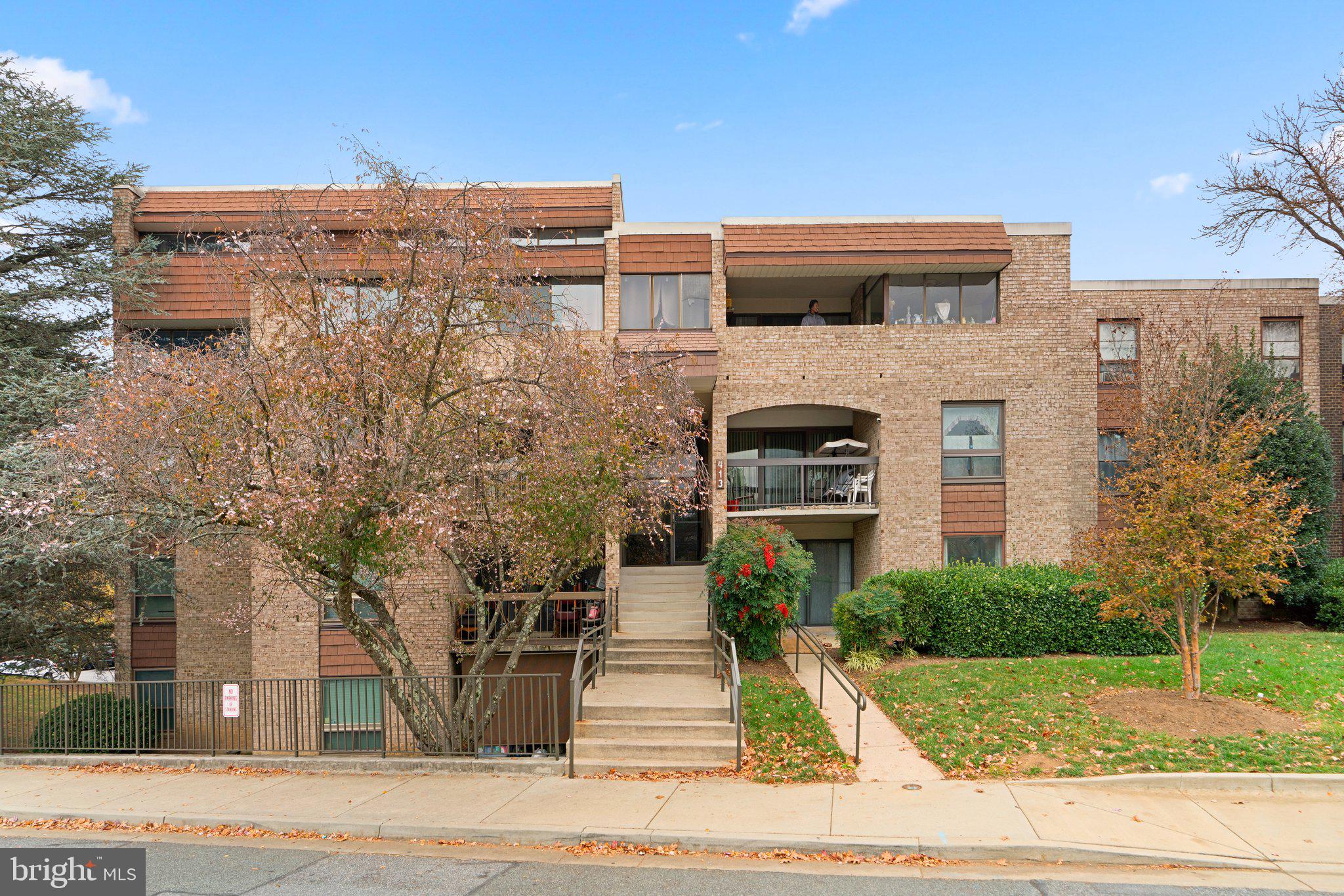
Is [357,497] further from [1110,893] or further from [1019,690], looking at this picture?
[1019,690]

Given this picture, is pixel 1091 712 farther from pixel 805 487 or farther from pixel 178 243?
pixel 178 243

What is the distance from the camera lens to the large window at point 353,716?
15.6 meters

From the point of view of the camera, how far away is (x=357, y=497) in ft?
28.0

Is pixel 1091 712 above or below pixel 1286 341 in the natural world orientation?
Result: below

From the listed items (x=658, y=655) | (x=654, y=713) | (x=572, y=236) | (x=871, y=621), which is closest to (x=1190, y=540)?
(x=871, y=621)

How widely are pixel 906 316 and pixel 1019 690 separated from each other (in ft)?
29.5

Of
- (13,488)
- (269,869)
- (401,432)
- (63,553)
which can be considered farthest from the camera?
(63,553)

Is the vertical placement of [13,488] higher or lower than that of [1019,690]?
higher

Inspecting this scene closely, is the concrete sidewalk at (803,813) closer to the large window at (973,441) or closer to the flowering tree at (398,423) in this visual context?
the flowering tree at (398,423)

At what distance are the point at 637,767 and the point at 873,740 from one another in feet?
10.4

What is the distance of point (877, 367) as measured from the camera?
17.8 metres

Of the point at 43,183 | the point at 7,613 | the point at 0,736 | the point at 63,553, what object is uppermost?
the point at 43,183

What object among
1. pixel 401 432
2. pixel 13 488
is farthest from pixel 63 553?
pixel 401 432

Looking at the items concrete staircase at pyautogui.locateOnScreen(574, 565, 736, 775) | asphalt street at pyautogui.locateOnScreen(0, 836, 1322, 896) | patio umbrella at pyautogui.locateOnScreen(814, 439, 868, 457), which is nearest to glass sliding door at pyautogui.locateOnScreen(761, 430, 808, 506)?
patio umbrella at pyautogui.locateOnScreen(814, 439, 868, 457)
